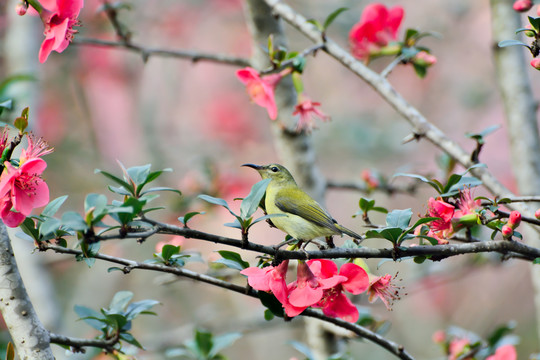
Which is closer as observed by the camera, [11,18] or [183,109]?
[11,18]

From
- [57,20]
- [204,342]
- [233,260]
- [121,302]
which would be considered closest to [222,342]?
[204,342]

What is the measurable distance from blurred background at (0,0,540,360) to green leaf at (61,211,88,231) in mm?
2263

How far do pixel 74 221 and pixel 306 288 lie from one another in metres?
0.51

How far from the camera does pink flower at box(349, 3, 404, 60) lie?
212cm

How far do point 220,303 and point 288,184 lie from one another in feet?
13.1

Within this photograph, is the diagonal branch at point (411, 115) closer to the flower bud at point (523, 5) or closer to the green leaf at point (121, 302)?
the flower bud at point (523, 5)

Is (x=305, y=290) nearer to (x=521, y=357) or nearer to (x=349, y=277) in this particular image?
(x=349, y=277)

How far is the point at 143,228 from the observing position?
1107 millimetres

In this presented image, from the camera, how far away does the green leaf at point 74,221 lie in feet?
3.21

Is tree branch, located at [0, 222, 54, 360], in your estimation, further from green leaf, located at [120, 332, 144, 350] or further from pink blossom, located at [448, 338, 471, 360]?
pink blossom, located at [448, 338, 471, 360]

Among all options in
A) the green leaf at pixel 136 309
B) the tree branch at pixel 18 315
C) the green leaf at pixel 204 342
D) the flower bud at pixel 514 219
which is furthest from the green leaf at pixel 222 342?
the flower bud at pixel 514 219

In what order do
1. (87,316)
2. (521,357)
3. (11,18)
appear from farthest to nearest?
(521,357) → (11,18) → (87,316)

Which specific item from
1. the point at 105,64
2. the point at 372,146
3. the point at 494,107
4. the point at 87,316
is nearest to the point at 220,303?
the point at 372,146

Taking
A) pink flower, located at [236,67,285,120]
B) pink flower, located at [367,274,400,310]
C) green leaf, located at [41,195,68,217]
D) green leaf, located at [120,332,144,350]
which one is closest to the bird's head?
pink flower, located at [236,67,285,120]
